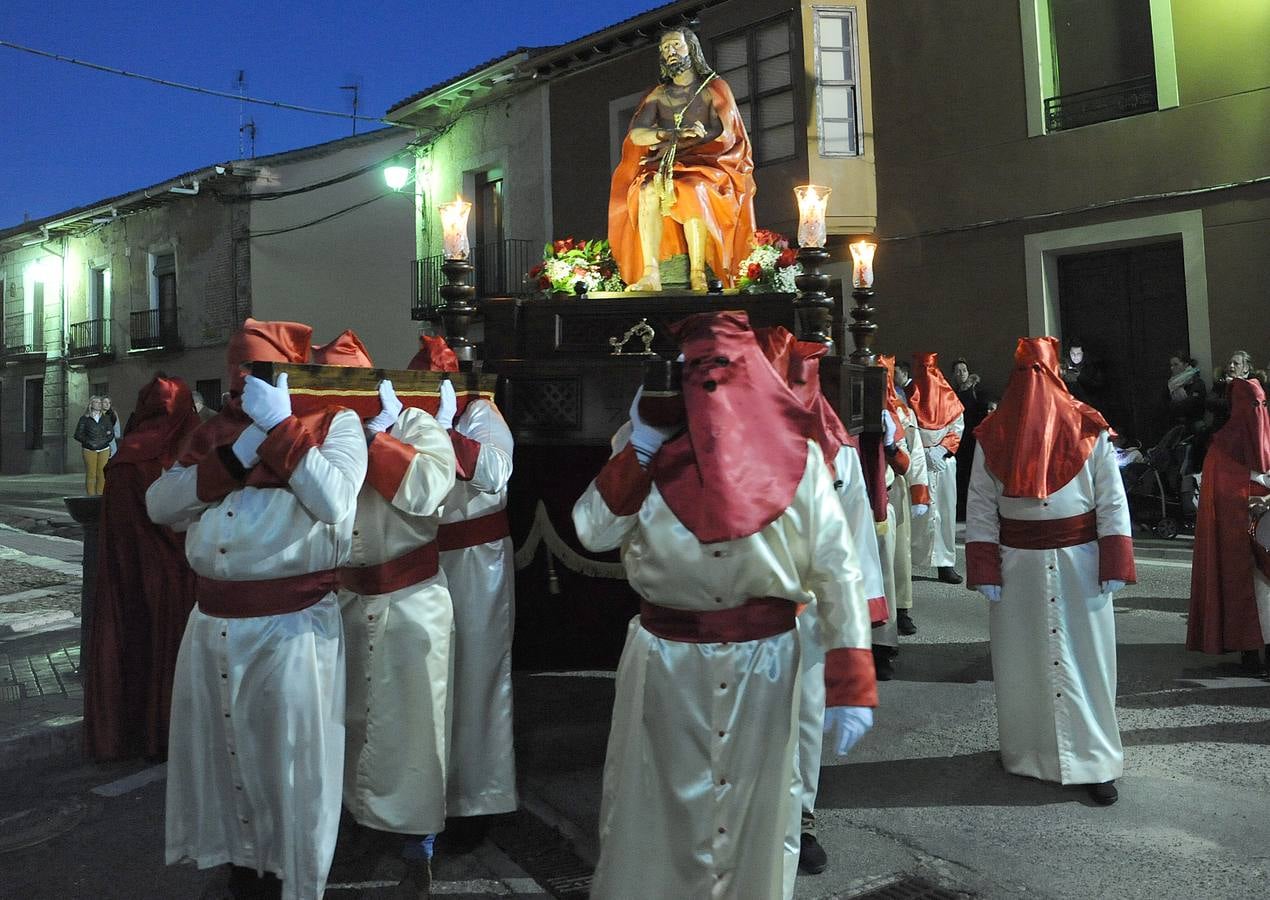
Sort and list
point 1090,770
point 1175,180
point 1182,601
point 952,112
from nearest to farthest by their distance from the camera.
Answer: point 1090,770, point 1182,601, point 1175,180, point 952,112

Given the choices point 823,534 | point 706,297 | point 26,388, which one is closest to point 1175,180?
point 706,297

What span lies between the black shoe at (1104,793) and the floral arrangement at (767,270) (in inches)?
124

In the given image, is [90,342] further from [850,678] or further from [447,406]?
[850,678]

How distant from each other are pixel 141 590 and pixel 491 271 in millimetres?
16140

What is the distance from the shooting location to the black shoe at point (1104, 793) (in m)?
4.61

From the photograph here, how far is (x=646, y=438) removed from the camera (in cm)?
304

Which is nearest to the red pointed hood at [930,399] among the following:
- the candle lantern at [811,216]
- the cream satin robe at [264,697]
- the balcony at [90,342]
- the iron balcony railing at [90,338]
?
the candle lantern at [811,216]

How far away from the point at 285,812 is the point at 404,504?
43.9 inches

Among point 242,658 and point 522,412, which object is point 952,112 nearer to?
point 522,412

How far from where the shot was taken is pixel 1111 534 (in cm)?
479

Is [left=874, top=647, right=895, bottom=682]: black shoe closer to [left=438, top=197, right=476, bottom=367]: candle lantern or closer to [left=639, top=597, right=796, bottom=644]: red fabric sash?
[left=438, top=197, right=476, bottom=367]: candle lantern

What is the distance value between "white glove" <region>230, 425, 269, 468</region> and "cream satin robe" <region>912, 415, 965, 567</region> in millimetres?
8000

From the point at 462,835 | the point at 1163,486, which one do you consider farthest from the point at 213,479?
the point at 1163,486

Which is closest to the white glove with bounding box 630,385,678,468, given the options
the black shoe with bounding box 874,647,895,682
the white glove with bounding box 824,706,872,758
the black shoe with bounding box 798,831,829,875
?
the white glove with bounding box 824,706,872,758
